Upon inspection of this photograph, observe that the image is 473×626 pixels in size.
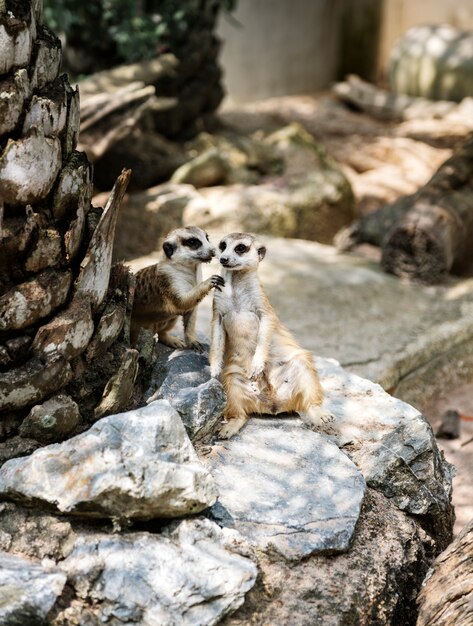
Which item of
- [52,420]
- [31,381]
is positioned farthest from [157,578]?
[31,381]

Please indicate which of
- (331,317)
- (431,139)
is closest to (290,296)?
(331,317)

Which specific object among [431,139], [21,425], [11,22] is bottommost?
[431,139]

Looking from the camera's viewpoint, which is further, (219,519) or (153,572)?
(219,519)

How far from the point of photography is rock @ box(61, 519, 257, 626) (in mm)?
2680

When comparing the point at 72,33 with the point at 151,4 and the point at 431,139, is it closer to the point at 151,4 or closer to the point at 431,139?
the point at 151,4

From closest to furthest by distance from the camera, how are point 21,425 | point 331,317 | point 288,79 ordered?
1. point 21,425
2. point 331,317
3. point 288,79

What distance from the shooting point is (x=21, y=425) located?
3031mm

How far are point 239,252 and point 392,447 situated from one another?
3.85ft

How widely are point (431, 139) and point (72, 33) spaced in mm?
5309

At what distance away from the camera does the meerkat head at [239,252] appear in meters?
4.00

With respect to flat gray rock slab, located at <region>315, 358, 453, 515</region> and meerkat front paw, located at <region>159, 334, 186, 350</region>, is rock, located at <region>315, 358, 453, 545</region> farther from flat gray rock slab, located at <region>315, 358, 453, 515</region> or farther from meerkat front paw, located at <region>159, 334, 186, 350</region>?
meerkat front paw, located at <region>159, 334, 186, 350</region>

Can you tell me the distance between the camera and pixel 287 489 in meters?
3.27

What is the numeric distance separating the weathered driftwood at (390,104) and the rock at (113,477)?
10804 mm

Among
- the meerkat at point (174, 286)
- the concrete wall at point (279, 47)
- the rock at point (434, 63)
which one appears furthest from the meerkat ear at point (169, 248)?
the rock at point (434, 63)
